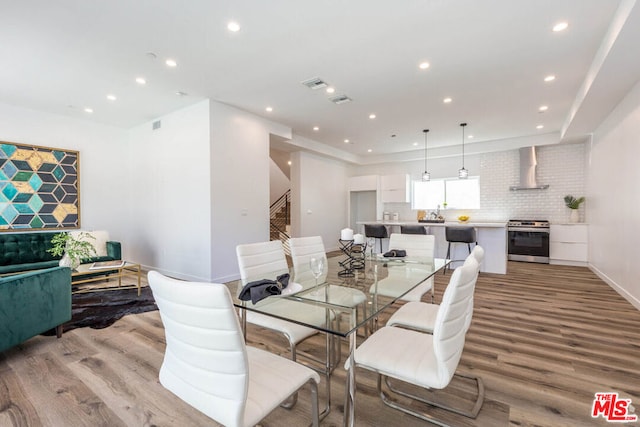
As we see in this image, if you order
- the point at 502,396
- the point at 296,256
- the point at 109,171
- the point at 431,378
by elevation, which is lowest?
the point at 502,396

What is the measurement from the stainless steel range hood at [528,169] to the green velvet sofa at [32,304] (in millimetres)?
8427

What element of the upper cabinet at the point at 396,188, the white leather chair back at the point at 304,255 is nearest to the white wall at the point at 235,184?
the white leather chair back at the point at 304,255

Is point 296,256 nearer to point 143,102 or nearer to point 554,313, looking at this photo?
point 554,313

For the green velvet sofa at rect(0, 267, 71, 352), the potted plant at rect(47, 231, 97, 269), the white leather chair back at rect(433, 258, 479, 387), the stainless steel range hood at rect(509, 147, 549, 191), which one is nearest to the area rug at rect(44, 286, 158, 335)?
the green velvet sofa at rect(0, 267, 71, 352)

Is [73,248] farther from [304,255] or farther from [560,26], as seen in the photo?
[560,26]

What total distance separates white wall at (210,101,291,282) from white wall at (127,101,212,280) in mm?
128

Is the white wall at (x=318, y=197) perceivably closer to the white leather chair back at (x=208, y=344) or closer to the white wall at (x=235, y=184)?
the white wall at (x=235, y=184)

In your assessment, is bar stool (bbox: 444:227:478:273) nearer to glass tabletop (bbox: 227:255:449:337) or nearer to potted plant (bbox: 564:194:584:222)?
potted plant (bbox: 564:194:584:222)

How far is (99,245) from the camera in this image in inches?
198

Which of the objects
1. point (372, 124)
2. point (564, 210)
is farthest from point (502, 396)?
point (564, 210)

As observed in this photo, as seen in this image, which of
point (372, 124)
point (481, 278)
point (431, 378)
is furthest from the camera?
point (372, 124)

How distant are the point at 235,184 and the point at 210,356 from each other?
414cm

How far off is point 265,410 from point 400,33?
3261mm

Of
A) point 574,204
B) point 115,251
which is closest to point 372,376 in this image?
point 115,251
